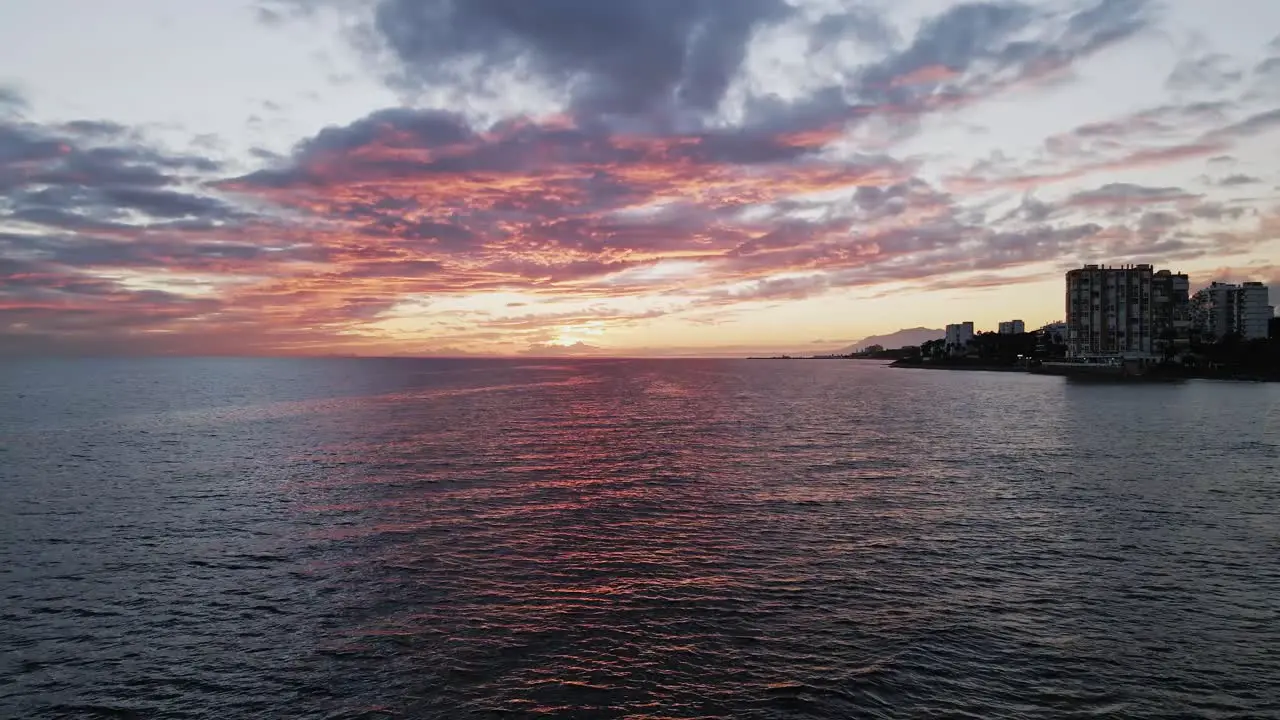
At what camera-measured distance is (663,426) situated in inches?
3935

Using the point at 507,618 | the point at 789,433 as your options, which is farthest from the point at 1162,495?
the point at 507,618

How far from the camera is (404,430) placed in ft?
305

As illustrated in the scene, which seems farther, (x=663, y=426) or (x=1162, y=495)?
(x=663, y=426)

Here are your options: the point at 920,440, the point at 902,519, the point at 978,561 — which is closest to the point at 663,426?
the point at 920,440

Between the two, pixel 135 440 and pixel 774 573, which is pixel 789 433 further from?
pixel 135 440

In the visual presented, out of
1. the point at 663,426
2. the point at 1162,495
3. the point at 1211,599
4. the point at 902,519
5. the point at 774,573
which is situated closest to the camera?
the point at 1211,599

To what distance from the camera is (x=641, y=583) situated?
106 feet

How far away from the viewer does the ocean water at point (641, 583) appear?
73.9 feet

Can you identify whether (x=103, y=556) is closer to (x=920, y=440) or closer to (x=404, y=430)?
(x=404, y=430)

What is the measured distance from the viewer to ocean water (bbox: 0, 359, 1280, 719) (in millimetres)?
22516

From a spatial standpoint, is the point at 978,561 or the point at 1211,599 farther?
the point at 978,561

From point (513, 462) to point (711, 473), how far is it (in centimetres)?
1971

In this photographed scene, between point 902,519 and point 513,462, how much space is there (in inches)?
1460

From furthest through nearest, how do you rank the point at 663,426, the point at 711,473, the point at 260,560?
the point at 663,426 < the point at 711,473 < the point at 260,560
